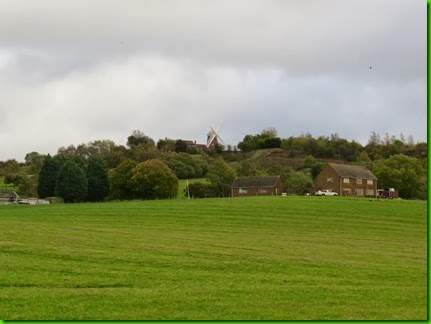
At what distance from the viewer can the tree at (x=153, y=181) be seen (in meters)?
106

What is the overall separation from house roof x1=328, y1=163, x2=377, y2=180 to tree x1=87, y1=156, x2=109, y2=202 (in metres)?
42.6

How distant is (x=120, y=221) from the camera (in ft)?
203

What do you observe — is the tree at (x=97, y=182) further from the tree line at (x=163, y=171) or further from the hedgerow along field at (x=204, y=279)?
the hedgerow along field at (x=204, y=279)

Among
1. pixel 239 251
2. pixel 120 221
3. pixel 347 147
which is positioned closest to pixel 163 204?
pixel 120 221

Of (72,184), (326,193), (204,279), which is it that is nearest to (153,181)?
(72,184)

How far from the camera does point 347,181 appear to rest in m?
119

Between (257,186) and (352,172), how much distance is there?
1933cm

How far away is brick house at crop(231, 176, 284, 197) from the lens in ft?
379

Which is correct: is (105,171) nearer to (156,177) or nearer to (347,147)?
(156,177)

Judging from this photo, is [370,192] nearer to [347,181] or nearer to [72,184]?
[347,181]

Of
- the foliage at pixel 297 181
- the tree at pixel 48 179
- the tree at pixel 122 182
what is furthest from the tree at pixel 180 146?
the tree at pixel 122 182

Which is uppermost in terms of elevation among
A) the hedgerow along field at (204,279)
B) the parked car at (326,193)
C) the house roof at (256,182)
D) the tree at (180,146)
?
the tree at (180,146)

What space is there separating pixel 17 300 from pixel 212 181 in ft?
333

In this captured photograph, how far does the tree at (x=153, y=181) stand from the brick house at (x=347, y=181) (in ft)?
98.9
